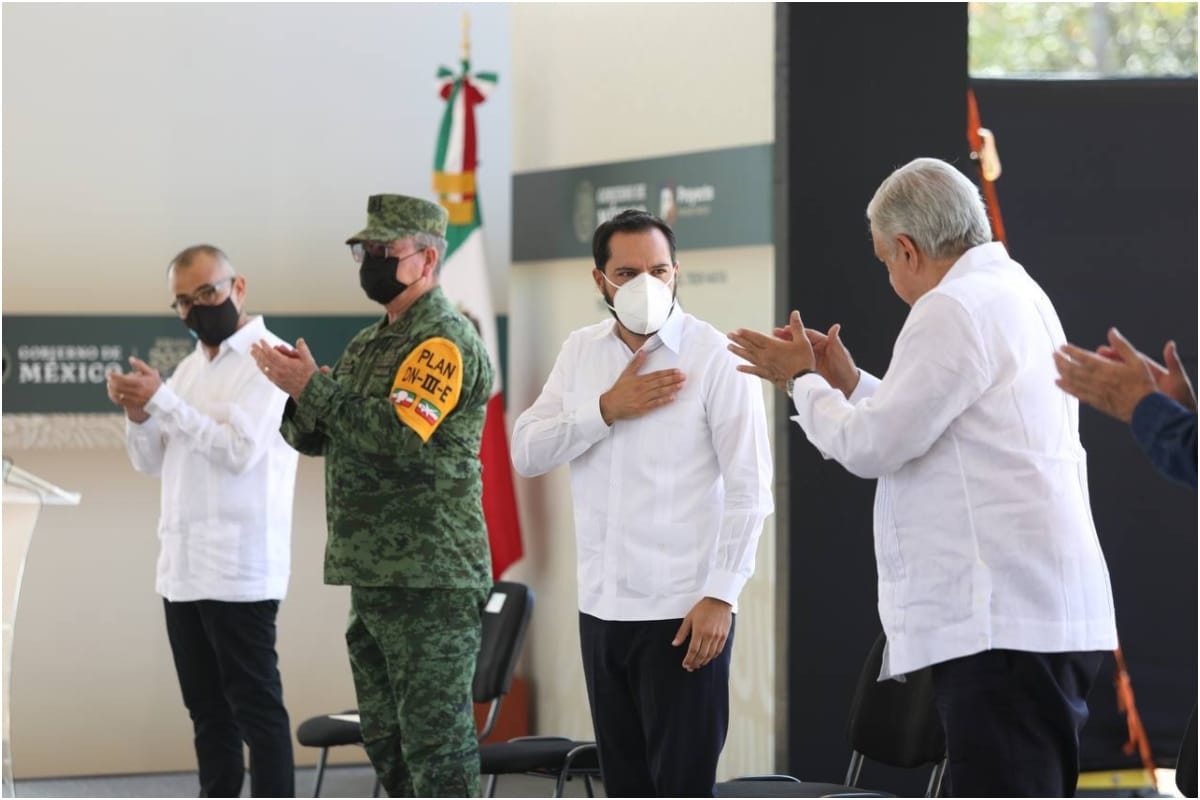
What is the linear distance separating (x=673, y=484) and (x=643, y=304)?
1.18 feet

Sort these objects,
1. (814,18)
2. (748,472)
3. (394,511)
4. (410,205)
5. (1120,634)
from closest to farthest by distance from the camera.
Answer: (748,472), (394,511), (410,205), (814,18), (1120,634)

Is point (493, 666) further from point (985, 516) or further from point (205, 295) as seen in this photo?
point (985, 516)

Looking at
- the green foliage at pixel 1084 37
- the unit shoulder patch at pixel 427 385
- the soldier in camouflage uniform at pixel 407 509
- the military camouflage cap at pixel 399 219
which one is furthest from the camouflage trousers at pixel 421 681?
the green foliage at pixel 1084 37

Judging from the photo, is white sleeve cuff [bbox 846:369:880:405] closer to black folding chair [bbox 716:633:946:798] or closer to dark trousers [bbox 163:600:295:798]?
black folding chair [bbox 716:633:946:798]

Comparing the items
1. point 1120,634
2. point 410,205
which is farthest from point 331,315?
point 1120,634

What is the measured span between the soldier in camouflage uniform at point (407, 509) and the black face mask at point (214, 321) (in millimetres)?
954

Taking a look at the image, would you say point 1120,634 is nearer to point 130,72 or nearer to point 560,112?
point 560,112

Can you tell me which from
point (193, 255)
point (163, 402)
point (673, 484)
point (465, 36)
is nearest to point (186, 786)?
point (163, 402)

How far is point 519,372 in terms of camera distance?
573 cm

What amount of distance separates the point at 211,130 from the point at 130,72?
0.38m

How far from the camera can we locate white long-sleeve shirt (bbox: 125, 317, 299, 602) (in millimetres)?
4164

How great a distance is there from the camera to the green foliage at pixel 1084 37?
13633mm

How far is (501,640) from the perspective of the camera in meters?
4.31

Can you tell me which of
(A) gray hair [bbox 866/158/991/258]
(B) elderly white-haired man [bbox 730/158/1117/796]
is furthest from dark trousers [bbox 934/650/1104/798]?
(A) gray hair [bbox 866/158/991/258]
